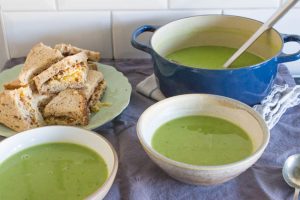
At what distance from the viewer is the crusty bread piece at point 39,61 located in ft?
2.38

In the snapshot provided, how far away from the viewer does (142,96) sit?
2.67 feet

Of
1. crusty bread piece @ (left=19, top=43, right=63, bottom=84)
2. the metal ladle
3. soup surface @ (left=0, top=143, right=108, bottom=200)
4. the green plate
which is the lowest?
the metal ladle

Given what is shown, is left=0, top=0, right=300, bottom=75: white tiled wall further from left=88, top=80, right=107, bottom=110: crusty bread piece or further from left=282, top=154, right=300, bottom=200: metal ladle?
left=282, top=154, right=300, bottom=200: metal ladle

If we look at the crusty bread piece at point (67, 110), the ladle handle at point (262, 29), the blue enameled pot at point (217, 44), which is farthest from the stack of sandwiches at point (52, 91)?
the ladle handle at point (262, 29)

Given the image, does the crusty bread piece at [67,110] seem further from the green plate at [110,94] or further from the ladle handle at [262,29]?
the ladle handle at [262,29]

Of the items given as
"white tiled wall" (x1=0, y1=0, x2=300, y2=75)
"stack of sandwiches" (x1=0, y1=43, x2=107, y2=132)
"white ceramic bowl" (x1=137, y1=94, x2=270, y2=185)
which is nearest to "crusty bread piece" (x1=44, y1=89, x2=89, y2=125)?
"stack of sandwiches" (x1=0, y1=43, x2=107, y2=132)

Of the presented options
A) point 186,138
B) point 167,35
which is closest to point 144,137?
point 186,138

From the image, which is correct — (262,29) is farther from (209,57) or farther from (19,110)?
(19,110)

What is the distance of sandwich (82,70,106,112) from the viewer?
0.73 metres

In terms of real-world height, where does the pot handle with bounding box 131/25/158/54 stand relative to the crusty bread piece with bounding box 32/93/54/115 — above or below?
above

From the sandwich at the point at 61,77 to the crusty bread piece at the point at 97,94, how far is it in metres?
0.03

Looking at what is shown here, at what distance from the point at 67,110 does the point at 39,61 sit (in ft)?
0.36

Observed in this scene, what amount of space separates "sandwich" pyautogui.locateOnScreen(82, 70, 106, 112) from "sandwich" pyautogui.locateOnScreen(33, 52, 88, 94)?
1 cm

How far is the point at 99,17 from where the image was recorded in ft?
2.90
